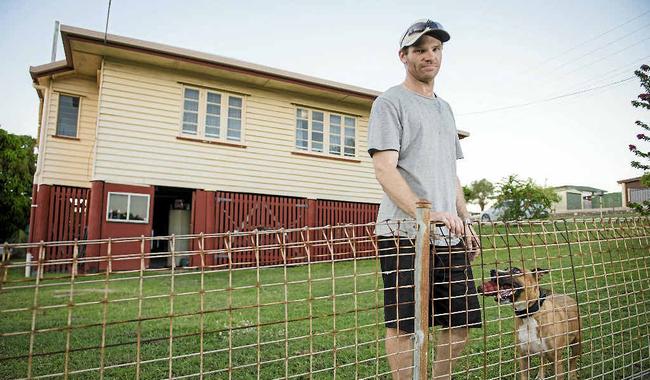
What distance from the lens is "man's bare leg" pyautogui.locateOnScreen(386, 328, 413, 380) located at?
1897mm

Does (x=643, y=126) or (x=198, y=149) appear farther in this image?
(x=198, y=149)

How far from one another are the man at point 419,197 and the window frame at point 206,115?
10.2 m

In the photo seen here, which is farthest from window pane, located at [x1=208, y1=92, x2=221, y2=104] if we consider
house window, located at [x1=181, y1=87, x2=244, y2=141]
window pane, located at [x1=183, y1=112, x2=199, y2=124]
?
window pane, located at [x1=183, y1=112, x2=199, y2=124]

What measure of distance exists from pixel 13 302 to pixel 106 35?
6.27 metres

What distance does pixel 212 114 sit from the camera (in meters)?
12.0

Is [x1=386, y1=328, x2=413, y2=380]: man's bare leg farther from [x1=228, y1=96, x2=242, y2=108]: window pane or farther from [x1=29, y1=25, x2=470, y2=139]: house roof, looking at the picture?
[x1=228, y1=96, x2=242, y2=108]: window pane

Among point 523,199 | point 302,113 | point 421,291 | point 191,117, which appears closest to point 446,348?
point 421,291

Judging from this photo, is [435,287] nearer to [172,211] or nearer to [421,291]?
[421,291]

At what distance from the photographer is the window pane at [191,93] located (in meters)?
11.8

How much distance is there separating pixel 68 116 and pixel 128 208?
144 inches

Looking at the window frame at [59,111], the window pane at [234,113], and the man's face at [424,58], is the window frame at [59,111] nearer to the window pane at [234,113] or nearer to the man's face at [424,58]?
the window pane at [234,113]

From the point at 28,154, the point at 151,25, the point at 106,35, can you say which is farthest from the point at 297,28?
the point at 28,154

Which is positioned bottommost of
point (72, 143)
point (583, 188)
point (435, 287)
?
point (435, 287)

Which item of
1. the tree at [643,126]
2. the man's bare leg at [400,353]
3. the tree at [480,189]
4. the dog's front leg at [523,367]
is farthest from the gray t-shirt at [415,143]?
the tree at [480,189]
